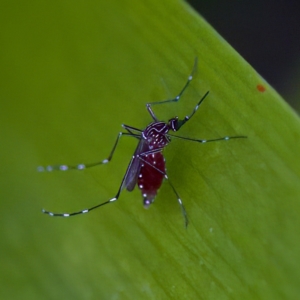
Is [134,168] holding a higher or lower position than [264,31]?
lower

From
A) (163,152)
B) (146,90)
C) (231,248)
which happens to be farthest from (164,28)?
(231,248)

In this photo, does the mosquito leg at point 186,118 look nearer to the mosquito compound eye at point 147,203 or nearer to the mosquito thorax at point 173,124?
the mosquito thorax at point 173,124

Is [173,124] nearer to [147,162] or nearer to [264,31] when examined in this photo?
[147,162]

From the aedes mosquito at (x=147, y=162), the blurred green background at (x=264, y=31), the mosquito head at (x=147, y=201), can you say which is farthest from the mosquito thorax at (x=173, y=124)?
the blurred green background at (x=264, y=31)

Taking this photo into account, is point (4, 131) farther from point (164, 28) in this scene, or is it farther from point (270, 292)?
point (270, 292)

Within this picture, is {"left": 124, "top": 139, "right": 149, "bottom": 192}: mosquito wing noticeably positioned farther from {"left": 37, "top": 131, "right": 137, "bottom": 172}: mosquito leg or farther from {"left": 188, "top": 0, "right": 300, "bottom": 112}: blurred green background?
{"left": 188, "top": 0, "right": 300, "bottom": 112}: blurred green background

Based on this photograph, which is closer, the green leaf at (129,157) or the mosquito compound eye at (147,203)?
the green leaf at (129,157)

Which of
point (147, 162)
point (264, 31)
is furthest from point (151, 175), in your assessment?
point (264, 31)
